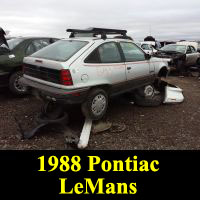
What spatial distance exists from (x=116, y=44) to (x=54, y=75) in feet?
5.48

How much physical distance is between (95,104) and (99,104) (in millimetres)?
103

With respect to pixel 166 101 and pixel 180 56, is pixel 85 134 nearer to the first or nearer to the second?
pixel 166 101

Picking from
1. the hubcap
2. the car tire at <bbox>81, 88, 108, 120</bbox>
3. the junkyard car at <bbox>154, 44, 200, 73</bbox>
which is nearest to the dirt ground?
the car tire at <bbox>81, 88, 108, 120</bbox>

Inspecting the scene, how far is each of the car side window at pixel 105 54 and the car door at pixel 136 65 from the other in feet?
0.89

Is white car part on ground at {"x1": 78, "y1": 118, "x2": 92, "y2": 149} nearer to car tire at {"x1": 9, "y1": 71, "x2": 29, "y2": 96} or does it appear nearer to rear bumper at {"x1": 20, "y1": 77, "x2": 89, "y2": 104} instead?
rear bumper at {"x1": 20, "y1": 77, "x2": 89, "y2": 104}

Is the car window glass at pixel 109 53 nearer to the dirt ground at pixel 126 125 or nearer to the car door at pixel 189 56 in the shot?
the dirt ground at pixel 126 125

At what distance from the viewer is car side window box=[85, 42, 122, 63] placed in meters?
4.10

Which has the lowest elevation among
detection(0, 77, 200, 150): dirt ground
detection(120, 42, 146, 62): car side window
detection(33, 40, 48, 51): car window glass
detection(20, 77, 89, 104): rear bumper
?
detection(0, 77, 200, 150): dirt ground

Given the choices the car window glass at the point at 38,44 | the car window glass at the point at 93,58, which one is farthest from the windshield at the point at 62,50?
the car window glass at the point at 38,44

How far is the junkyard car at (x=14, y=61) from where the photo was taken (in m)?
5.33

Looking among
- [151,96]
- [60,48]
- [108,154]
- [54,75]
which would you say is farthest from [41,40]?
[108,154]

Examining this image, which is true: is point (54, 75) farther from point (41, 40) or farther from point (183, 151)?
point (41, 40)

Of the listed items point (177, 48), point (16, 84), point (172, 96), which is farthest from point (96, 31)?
point (177, 48)

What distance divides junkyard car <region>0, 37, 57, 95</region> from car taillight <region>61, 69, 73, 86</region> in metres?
2.21
